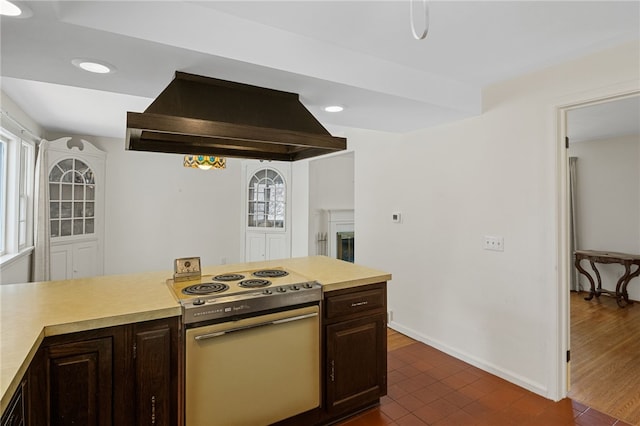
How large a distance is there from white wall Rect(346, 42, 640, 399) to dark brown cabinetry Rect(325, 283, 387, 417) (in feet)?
3.49

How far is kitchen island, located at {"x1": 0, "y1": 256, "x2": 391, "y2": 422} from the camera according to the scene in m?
1.15

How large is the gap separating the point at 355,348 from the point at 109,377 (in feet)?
4.45

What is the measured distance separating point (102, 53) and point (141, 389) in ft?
5.39

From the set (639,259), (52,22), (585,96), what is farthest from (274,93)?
(639,259)

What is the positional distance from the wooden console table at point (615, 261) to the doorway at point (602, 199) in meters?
0.13

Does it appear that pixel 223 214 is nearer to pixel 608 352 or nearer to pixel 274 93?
pixel 274 93

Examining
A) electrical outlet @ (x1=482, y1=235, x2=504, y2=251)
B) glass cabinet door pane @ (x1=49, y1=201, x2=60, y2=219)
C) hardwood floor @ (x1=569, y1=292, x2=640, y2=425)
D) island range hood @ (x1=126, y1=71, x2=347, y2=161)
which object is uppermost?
island range hood @ (x1=126, y1=71, x2=347, y2=161)


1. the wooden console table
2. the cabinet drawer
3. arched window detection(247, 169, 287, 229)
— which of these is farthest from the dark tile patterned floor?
arched window detection(247, 169, 287, 229)

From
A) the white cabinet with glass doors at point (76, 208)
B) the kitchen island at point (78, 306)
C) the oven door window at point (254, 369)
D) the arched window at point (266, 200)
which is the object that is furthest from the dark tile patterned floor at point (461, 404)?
the white cabinet with glass doors at point (76, 208)

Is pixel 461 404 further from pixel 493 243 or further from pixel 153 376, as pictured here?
pixel 153 376

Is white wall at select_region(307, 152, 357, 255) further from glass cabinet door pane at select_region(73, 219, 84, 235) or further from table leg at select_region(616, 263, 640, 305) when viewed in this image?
table leg at select_region(616, 263, 640, 305)

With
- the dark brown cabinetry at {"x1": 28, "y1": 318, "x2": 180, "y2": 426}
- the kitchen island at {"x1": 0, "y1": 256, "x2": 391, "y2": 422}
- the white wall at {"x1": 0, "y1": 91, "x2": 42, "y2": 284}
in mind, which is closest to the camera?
the kitchen island at {"x1": 0, "y1": 256, "x2": 391, "y2": 422}

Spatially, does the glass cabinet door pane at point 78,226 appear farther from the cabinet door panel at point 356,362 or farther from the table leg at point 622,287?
the table leg at point 622,287

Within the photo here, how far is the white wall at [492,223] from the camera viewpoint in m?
2.31
